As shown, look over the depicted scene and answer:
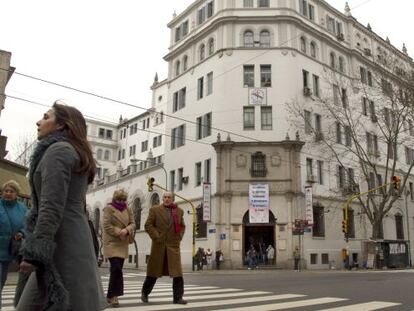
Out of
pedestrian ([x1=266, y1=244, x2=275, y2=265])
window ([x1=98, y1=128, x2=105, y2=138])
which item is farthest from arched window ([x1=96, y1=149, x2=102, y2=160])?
pedestrian ([x1=266, y1=244, x2=275, y2=265])


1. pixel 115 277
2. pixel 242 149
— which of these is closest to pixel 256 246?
pixel 242 149

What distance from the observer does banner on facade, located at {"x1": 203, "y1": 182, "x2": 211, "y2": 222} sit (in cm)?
3550

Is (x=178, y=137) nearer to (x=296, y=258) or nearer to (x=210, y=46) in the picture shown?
(x=210, y=46)

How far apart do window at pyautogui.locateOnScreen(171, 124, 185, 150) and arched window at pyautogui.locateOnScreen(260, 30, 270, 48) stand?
1017 cm

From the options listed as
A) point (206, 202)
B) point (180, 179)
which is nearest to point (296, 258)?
point (206, 202)

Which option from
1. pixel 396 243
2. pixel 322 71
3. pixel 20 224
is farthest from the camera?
pixel 322 71

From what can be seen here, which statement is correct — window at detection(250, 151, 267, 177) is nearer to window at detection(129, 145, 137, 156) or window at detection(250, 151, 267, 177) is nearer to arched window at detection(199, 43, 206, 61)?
arched window at detection(199, 43, 206, 61)

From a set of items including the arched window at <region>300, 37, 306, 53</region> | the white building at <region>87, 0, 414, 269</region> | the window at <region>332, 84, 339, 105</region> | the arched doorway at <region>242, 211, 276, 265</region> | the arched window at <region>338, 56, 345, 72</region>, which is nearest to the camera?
the arched doorway at <region>242, 211, 276, 265</region>

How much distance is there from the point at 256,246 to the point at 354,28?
25.2 meters

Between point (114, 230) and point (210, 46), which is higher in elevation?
point (210, 46)

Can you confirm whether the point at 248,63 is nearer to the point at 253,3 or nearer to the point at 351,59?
the point at 253,3

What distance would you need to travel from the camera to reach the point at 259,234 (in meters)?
35.7

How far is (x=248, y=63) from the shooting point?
3878 cm

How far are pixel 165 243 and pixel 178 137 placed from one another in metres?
34.5
